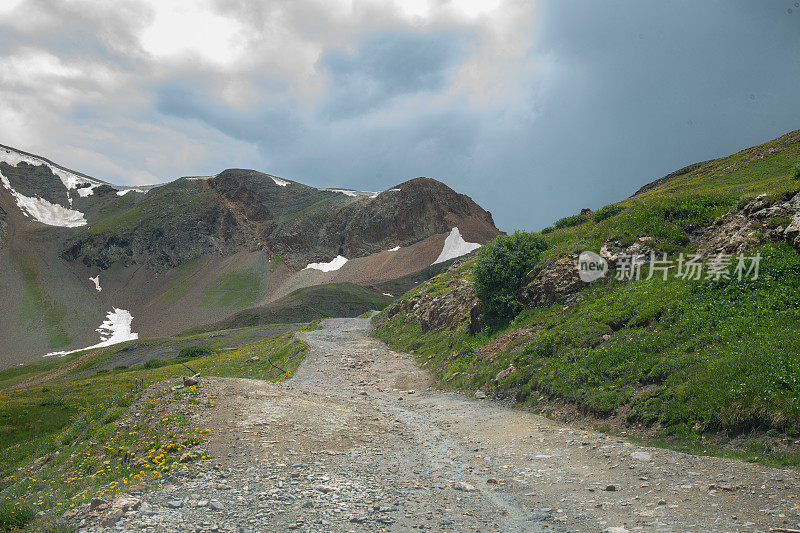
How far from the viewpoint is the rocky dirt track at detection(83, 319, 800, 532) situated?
7.92 meters

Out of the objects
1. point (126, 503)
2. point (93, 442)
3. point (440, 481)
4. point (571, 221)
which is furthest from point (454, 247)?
point (126, 503)

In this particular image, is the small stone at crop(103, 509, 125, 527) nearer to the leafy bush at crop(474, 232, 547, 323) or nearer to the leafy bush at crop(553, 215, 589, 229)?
the leafy bush at crop(474, 232, 547, 323)

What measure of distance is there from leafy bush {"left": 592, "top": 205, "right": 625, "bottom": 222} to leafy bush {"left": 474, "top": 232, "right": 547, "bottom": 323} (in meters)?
8.18

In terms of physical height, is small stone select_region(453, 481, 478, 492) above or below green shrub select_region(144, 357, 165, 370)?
above

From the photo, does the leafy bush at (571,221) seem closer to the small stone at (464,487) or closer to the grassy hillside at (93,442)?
the grassy hillside at (93,442)

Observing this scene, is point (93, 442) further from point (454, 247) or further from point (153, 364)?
point (454, 247)

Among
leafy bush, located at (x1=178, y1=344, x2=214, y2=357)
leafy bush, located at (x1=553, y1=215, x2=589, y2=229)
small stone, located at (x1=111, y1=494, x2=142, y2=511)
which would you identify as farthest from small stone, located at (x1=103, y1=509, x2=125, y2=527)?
leafy bush, located at (x1=178, y1=344, x2=214, y2=357)

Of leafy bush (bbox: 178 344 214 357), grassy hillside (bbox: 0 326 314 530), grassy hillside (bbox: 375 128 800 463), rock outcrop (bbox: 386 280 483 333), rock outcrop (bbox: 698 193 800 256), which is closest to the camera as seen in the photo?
grassy hillside (bbox: 0 326 314 530)

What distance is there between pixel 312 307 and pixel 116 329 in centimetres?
8276

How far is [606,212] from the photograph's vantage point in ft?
115

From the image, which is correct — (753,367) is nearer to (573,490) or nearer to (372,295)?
(573,490)

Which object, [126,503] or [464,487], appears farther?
[464,487]

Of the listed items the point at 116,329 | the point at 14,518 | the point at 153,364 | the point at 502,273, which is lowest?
the point at 153,364

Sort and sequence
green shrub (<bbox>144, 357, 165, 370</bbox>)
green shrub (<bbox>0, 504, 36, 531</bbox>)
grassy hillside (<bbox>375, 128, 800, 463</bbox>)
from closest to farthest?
green shrub (<bbox>0, 504, 36, 531</bbox>)
grassy hillside (<bbox>375, 128, 800, 463</bbox>)
green shrub (<bbox>144, 357, 165, 370</bbox>)
